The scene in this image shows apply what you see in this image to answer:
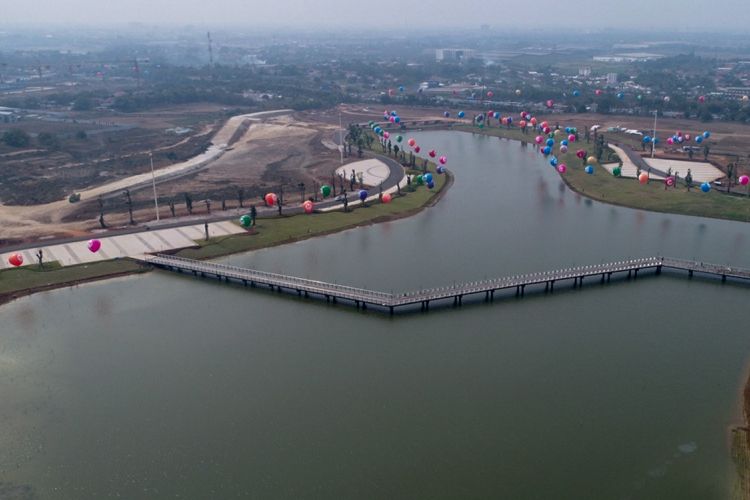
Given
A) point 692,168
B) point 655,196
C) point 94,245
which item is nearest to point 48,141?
point 94,245

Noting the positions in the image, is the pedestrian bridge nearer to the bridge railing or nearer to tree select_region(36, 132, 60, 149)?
the bridge railing

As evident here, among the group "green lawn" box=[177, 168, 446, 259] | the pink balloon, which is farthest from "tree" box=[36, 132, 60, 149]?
the pink balloon

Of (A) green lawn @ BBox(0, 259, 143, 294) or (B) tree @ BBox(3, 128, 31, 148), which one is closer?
(A) green lawn @ BBox(0, 259, 143, 294)

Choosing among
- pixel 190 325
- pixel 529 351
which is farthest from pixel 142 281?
pixel 529 351

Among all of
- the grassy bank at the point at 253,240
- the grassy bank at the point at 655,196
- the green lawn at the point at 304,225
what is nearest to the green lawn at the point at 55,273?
the grassy bank at the point at 253,240

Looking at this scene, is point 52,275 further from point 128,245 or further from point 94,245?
point 128,245

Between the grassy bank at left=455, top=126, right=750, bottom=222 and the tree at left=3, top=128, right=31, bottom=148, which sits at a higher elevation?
the tree at left=3, top=128, right=31, bottom=148

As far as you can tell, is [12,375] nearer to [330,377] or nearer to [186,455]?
[186,455]
